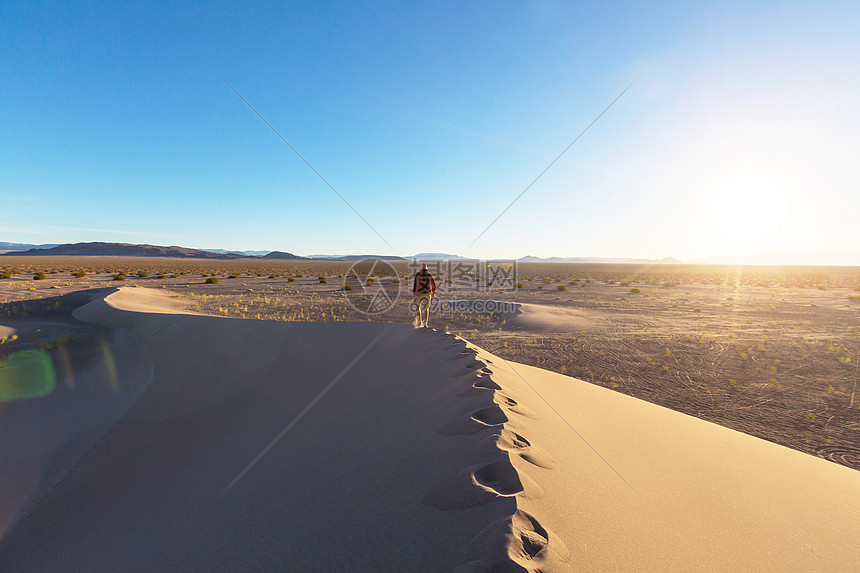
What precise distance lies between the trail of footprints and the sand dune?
0.04 ft

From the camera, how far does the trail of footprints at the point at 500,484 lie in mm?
1729

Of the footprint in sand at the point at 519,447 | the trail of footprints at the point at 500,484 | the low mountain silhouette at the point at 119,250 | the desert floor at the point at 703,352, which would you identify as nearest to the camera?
the trail of footprints at the point at 500,484

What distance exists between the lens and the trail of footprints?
173 cm

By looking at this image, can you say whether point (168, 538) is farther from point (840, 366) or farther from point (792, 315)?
point (792, 315)

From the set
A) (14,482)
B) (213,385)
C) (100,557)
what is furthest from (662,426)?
(14,482)

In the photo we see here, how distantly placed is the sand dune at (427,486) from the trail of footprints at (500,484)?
0.04 ft

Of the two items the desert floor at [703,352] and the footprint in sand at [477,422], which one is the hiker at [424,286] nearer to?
the desert floor at [703,352]

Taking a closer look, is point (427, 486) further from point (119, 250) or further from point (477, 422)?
point (119, 250)

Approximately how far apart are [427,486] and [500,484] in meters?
0.54

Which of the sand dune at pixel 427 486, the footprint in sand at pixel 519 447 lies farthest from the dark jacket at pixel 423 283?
the footprint in sand at pixel 519 447

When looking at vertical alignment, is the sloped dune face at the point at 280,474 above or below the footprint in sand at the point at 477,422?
below

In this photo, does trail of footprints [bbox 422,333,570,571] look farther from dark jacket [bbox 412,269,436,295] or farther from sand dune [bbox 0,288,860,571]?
dark jacket [bbox 412,269,436,295]

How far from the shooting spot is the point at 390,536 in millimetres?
2072

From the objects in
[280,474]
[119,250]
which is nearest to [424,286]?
[280,474]
